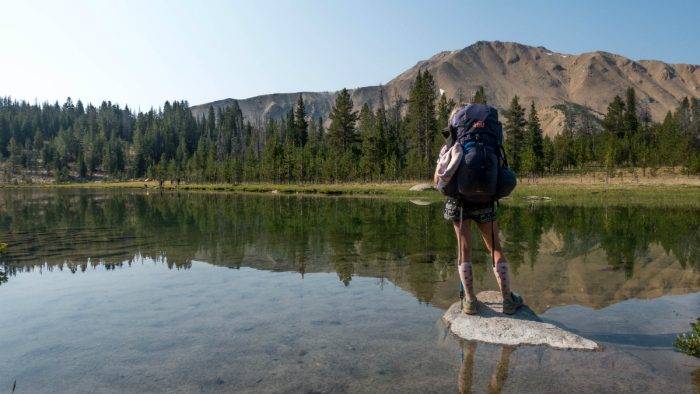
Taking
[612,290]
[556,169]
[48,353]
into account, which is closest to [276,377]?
[48,353]

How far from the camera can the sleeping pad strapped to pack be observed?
22.0 feet

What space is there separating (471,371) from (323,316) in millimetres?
2934

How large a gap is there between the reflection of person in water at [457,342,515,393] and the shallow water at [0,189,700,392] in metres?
0.02

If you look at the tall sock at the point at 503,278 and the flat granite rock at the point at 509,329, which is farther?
the tall sock at the point at 503,278

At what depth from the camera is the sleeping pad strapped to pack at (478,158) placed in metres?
6.71

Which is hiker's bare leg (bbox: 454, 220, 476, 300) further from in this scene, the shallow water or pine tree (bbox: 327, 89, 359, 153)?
pine tree (bbox: 327, 89, 359, 153)

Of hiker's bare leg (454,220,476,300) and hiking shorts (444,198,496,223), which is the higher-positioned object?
hiking shorts (444,198,496,223)

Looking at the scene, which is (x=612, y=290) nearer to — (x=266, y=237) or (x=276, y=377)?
(x=276, y=377)

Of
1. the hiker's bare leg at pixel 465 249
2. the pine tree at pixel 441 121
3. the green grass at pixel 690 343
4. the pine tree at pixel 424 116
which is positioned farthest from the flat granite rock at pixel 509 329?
the pine tree at pixel 424 116

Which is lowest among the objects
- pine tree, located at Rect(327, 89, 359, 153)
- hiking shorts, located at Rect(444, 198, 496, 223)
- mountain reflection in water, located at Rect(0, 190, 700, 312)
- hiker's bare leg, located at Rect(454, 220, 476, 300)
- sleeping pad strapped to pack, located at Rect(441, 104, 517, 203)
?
mountain reflection in water, located at Rect(0, 190, 700, 312)

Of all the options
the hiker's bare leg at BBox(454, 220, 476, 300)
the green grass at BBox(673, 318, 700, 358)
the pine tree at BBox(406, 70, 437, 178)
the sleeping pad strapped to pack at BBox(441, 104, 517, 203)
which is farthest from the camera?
the pine tree at BBox(406, 70, 437, 178)

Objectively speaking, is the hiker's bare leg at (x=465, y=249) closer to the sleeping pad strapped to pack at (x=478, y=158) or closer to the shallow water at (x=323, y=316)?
the sleeping pad strapped to pack at (x=478, y=158)

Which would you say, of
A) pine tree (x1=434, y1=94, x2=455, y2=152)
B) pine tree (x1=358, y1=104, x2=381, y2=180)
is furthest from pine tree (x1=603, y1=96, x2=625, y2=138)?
pine tree (x1=358, y1=104, x2=381, y2=180)

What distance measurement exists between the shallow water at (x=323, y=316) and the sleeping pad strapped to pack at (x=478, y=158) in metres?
2.08
